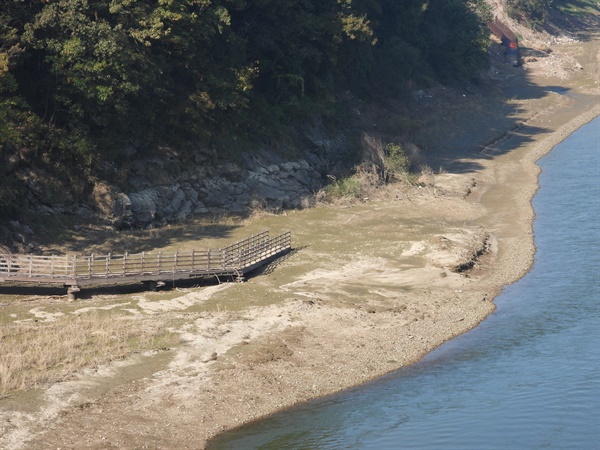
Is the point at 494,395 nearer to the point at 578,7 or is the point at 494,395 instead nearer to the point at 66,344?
the point at 66,344

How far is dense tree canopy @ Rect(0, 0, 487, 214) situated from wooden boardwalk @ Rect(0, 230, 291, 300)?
608 centimetres

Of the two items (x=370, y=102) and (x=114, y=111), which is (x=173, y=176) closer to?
(x=114, y=111)

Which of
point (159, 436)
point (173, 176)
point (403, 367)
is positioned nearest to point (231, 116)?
point (173, 176)

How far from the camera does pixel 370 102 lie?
286 feet

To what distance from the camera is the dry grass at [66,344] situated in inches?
1344

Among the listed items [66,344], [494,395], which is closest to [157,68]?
[66,344]

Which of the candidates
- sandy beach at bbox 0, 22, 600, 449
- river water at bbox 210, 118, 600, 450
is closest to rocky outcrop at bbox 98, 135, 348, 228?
sandy beach at bbox 0, 22, 600, 449

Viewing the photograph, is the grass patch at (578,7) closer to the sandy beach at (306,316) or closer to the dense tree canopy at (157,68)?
the dense tree canopy at (157,68)

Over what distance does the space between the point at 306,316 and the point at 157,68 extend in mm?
21315

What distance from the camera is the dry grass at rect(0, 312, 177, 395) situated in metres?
34.1

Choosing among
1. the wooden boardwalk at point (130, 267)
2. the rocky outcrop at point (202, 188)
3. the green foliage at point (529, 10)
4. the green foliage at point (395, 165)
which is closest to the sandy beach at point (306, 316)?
the wooden boardwalk at point (130, 267)

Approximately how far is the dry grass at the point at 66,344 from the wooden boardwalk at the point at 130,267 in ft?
10.0

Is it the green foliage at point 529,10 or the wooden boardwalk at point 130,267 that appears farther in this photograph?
the green foliage at point 529,10

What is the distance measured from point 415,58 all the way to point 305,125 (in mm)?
24109
